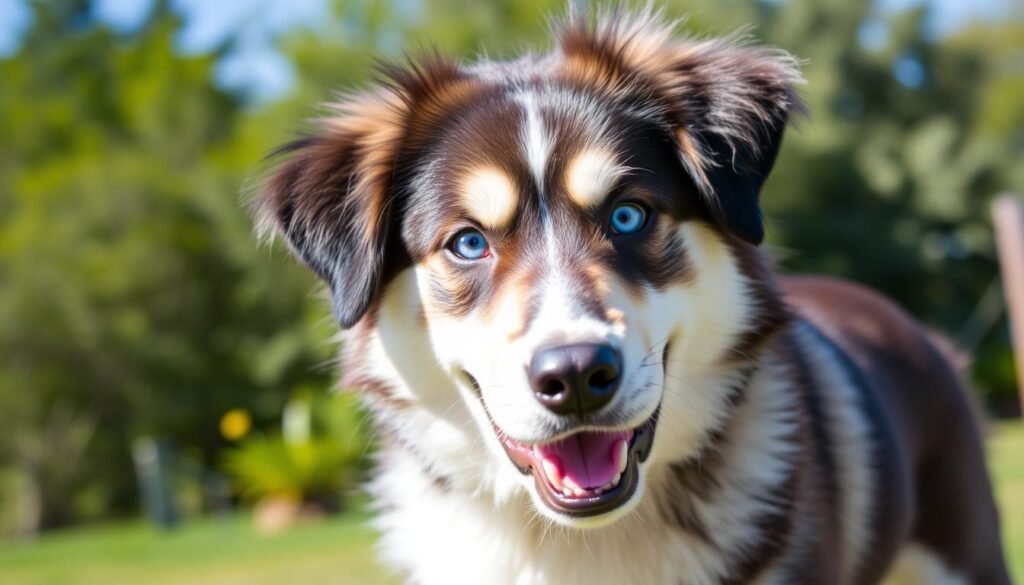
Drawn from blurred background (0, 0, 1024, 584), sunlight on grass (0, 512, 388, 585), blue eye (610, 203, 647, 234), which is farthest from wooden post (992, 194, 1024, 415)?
blurred background (0, 0, 1024, 584)

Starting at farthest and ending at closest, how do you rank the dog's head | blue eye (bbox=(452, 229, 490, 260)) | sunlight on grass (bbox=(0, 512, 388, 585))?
1. sunlight on grass (bbox=(0, 512, 388, 585))
2. blue eye (bbox=(452, 229, 490, 260))
3. the dog's head

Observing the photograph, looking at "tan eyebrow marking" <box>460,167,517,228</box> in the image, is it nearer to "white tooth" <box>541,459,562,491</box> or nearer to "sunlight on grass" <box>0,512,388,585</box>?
"white tooth" <box>541,459,562,491</box>

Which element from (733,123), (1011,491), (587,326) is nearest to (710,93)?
(733,123)

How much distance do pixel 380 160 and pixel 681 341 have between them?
108 cm

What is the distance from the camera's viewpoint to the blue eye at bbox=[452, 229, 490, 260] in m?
3.27

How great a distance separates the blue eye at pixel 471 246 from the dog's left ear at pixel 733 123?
628 mm

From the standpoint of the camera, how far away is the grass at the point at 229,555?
339 inches

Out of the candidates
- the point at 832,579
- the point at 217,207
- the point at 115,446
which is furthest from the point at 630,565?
the point at 115,446

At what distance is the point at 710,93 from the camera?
3.49 m

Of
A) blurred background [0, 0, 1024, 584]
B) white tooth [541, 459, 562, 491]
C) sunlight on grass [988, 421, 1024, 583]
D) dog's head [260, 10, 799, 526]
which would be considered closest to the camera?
dog's head [260, 10, 799, 526]

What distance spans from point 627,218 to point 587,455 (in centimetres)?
67

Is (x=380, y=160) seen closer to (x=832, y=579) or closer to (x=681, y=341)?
(x=681, y=341)

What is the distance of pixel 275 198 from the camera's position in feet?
11.8

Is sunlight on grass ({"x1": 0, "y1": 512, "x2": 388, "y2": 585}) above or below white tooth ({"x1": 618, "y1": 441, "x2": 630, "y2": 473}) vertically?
below
